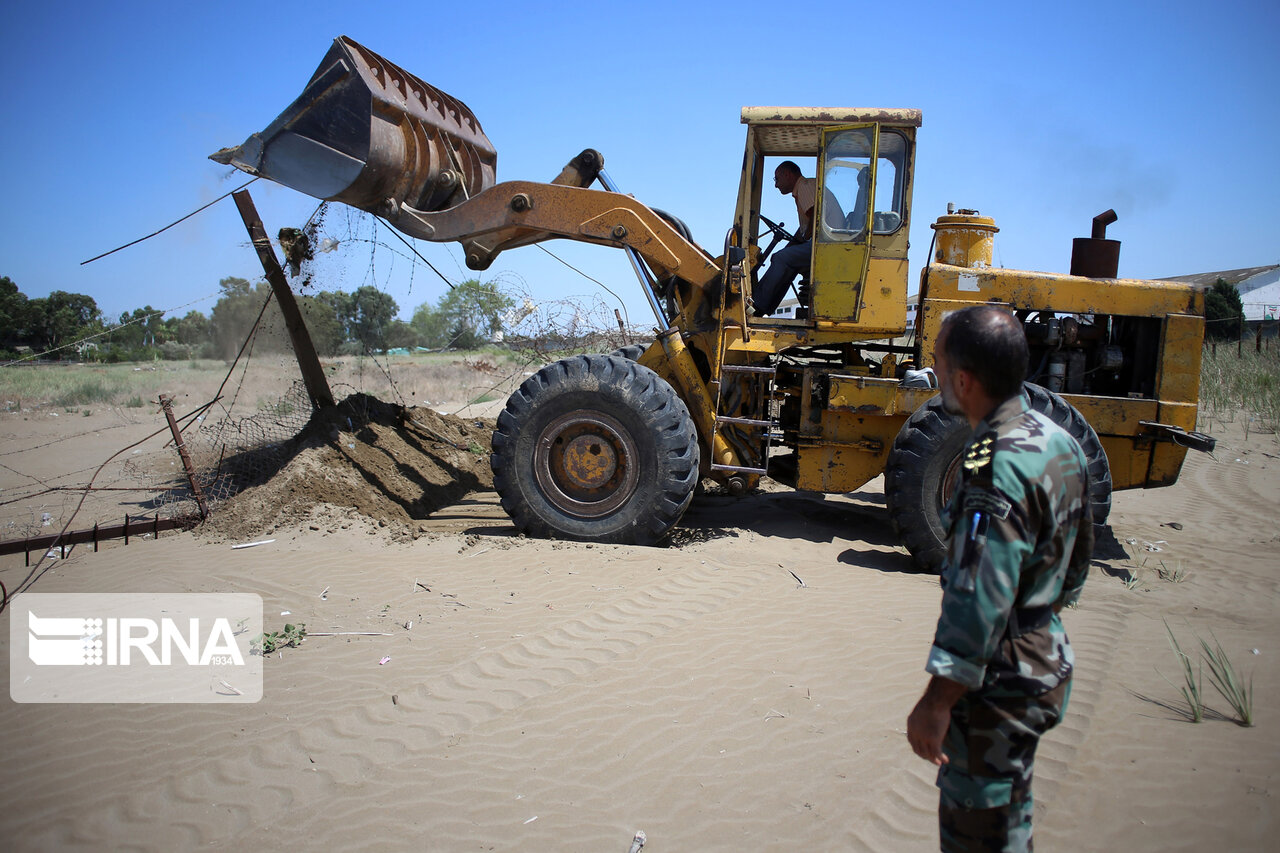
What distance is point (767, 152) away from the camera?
6.64 metres

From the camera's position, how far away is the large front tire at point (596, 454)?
19.0 feet

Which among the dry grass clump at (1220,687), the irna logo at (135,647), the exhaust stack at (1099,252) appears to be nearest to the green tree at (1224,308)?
the exhaust stack at (1099,252)

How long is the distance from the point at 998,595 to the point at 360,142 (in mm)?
5835

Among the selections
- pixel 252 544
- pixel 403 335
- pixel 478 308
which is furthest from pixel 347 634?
pixel 403 335

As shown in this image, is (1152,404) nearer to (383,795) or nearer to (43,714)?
(383,795)

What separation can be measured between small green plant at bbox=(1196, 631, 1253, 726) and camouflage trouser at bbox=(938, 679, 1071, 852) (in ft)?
7.85

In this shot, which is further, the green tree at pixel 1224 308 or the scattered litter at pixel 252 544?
the green tree at pixel 1224 308

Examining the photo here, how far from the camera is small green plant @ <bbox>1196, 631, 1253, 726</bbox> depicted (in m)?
3.49

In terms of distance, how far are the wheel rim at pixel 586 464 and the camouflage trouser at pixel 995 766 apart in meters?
4.15

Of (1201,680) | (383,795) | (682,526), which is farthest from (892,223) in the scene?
(383,795)

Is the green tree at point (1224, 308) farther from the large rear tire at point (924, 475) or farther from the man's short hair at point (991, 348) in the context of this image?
the man's short hair at point (991, 348)

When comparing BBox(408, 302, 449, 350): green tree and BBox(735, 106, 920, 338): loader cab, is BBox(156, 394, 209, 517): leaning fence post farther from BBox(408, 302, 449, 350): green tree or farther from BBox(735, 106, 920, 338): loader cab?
BBox(408, 302, 449, 350): green tree

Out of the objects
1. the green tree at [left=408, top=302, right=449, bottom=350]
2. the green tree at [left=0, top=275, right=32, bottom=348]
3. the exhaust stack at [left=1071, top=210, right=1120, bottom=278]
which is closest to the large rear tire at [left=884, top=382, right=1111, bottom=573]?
the exhaust stack at [left=1071, top=210, right=1120, bottom=278]

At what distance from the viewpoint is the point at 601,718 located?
3584 mm
